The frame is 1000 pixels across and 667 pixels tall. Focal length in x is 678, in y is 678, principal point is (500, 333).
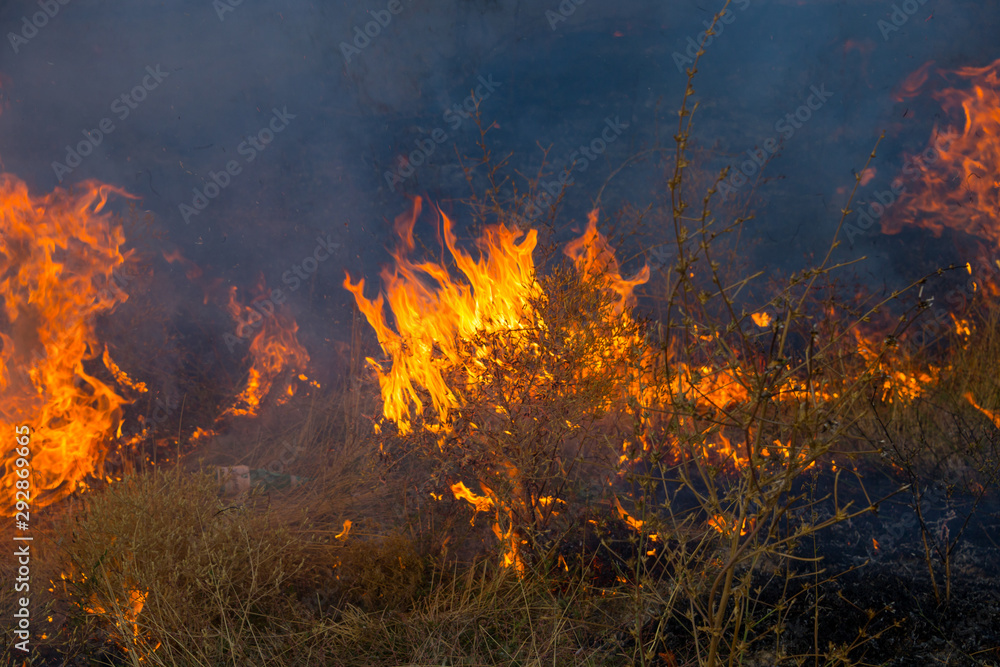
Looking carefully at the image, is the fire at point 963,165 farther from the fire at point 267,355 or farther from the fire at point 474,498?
the fire at point 267,355

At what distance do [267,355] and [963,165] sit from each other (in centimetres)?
728

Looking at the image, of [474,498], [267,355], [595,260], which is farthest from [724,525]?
[267,355]

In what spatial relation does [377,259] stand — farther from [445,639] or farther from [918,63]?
[918,63]

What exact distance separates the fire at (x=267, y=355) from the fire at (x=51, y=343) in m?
1.04

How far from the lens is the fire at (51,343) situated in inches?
188

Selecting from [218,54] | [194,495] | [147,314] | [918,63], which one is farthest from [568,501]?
[918,63]

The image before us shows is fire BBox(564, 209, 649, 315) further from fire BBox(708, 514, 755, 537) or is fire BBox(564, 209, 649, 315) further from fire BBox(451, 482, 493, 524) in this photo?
fire BBox(708, 514, 755, 537)

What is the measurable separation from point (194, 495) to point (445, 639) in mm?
1421

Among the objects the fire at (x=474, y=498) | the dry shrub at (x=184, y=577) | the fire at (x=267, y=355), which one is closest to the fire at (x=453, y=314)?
the fire at (x=474, y=498)

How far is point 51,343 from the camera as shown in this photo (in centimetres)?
497

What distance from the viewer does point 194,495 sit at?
3330 millimetres

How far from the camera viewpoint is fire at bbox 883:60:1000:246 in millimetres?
6836

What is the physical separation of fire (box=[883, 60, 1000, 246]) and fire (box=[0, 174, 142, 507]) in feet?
25.0

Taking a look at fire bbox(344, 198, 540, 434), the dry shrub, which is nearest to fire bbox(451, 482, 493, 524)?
fire bbox(344, 198, 540, 434)
